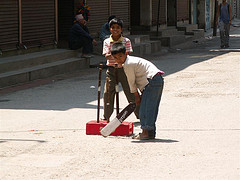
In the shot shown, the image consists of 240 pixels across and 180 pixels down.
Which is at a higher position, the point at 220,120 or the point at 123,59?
the point at 123,59

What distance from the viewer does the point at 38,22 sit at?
1881 cm

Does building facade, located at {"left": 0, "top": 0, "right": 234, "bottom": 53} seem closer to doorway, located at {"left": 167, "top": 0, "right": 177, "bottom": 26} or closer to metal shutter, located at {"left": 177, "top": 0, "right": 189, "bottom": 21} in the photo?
doorway, located at {"left": 167, "top": 0, "right": 177, "bottom": 26}

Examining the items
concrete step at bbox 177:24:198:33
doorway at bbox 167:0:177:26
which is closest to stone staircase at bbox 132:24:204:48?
concrete step at bbox 177:24:198:33

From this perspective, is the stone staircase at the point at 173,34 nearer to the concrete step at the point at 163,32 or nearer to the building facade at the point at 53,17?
the concrete step at the point at 163,32

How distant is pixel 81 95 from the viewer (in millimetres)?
13148

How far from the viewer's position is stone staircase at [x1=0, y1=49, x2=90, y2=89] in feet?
50.2

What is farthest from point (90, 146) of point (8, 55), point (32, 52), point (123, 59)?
point (32, 52)

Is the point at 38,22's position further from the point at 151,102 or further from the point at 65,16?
the point at 151,102

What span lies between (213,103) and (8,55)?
7.39m

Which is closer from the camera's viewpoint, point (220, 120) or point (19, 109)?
point (220, 120)

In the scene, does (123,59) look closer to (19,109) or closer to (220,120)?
(220,120)

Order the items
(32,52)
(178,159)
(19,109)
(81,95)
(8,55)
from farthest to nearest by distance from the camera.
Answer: (32,52)
(8,55)
(81,95)
(19,109)
(178,159)

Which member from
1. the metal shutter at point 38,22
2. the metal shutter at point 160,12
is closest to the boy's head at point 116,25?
the metal shutter at point 38,22

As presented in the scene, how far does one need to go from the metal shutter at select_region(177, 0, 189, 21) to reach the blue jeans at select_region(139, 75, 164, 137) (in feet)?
87.5
